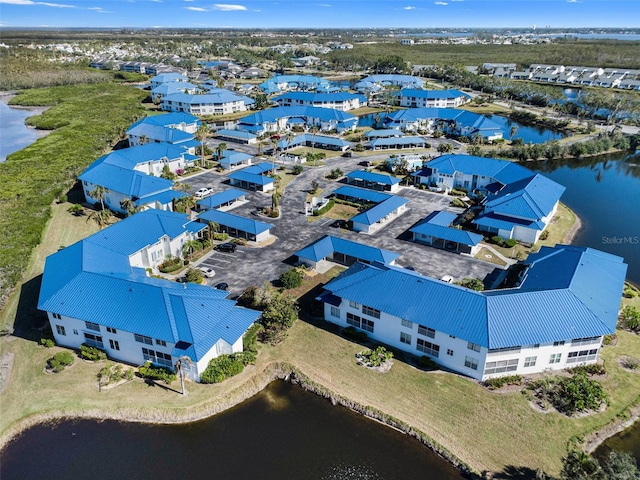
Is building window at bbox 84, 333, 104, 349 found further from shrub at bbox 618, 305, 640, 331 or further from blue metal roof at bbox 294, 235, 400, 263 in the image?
shrub at bbox 618, 305, 640, 331

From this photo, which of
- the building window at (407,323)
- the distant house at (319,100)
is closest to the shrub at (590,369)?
the building window at (407,323)

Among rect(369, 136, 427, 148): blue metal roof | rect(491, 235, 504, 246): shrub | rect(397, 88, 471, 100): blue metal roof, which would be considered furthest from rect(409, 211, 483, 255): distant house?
rect(397, 88, 471, 100): blue metal roof

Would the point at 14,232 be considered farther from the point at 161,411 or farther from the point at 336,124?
the point at 336,124

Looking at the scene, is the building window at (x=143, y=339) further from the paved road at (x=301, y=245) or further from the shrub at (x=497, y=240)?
the shrub at (x=497, y=240)

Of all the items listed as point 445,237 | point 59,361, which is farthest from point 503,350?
point 59,361

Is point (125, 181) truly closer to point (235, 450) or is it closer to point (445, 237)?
point (445, 237)

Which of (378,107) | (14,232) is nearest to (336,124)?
(378,107)
